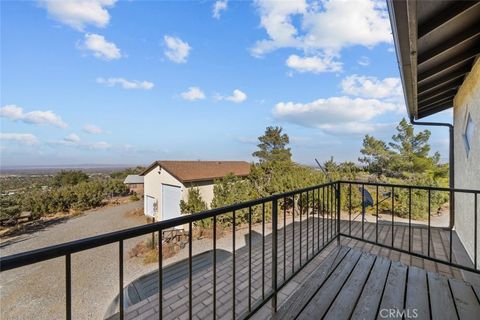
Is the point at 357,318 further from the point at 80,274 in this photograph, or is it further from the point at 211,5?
the point at 80,274

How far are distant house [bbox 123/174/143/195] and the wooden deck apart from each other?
50.8 ft

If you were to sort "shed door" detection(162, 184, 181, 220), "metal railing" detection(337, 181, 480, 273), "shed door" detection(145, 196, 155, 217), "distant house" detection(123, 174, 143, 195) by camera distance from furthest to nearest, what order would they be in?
"distant house" detection(123, 174, 143, 195) → "shed door" detection(145, 196, 155, 217) → "shed door" detection(162, 184, 181, 220) → "metal railing" detection(337, 181, 480, 273)

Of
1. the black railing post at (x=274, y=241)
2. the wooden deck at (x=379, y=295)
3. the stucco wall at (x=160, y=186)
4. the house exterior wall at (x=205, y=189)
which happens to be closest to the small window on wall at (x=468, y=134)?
the wooden deck at (x=379, y=295)

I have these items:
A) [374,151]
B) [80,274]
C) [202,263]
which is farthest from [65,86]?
[374,151]

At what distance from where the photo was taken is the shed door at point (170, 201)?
32.3 ft

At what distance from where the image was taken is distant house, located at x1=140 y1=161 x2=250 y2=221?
372 inches

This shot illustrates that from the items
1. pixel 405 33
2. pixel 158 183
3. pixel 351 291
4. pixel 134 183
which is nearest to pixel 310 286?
pixel 351 291

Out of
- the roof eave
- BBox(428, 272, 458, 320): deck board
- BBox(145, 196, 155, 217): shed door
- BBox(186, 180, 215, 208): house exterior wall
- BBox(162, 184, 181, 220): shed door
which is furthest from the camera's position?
BBox(145, 196, 155, 217): shed door

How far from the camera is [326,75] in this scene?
901 cm

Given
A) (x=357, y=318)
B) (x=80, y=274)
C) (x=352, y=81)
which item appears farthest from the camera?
(x=352, y=81)

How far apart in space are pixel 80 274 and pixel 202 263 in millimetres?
3920

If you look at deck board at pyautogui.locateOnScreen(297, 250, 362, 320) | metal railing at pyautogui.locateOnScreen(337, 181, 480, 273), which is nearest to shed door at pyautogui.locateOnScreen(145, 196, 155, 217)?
metal railing at pyautogui.locateOnScreen(337, 181, 480, 273)

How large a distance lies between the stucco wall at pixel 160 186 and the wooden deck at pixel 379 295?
7.73 metres

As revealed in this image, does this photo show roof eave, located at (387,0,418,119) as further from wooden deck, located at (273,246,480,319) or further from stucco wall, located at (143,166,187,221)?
stucco wall, located at (143,166,187,221)
